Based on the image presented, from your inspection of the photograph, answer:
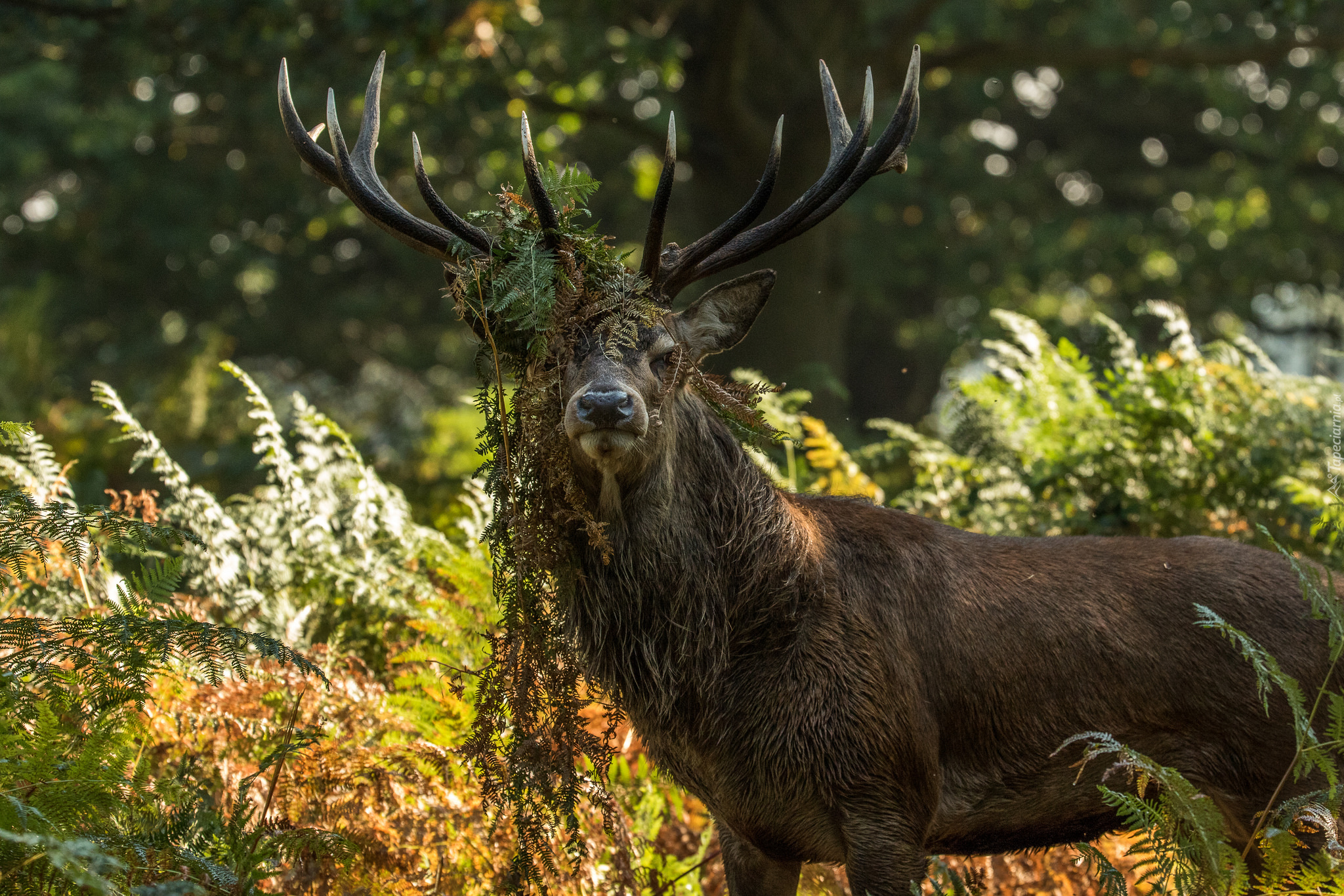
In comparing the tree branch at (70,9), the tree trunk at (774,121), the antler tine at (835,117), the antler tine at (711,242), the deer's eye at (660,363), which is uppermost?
the tree branch at (70,9)

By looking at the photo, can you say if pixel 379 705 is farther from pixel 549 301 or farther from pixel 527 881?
pixel 549 301

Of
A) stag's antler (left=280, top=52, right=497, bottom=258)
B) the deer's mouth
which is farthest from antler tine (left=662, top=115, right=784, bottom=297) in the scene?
the deer's mouth

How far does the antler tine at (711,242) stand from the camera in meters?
3.97

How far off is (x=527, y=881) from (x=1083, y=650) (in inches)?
79.2

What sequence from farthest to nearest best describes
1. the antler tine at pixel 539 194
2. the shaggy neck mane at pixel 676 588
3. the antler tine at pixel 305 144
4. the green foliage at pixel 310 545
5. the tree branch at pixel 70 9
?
the tree branch at pixel 70 9
the green foliage at pixel 310 545
the antler tine at pixel 305 144
the shaggy neck mane at pixel 676 588
the antler tine at pixel 539 194

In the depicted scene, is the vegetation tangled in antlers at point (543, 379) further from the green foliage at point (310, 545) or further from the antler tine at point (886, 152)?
the green foliage at point (310, 545)

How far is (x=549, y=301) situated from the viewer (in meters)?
3.55

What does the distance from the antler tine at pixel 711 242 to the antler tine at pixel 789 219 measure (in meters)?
0.03

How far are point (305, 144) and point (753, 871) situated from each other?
3013 millimetres

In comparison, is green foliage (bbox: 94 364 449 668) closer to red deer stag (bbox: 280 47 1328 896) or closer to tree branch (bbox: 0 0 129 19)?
red deer stag (bbox: 280 47 1328 896)

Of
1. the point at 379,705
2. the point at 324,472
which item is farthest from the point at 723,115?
the point at 379,705

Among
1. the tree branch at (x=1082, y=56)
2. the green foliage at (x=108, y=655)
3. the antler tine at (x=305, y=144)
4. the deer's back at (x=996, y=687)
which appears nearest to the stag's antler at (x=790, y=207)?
the deer's back at (x=996, y=687)

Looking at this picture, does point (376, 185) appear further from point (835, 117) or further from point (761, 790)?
point (761, 790)

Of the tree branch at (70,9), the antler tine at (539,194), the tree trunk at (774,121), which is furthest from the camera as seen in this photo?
the tree trunk at (774,121)
